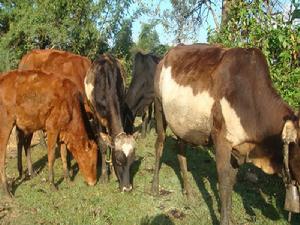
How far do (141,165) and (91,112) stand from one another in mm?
1485

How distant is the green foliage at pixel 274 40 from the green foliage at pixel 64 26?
768cm

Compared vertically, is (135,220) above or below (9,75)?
below

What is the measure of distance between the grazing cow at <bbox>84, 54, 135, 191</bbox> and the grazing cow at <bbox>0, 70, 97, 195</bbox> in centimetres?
32

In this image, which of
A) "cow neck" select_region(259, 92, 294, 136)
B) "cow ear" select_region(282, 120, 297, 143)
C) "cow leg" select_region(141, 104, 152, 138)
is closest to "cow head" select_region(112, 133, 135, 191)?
"cow neck" select_region(259, 92, 294, 136)

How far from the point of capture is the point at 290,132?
5.00 meters

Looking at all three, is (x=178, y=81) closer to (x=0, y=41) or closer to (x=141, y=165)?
(x=141, y=165)

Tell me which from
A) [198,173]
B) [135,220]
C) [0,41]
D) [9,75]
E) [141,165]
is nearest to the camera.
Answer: [135,220]

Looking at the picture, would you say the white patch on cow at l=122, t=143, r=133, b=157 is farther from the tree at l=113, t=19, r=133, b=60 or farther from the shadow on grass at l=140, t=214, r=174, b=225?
the tree at l=113, t=19, r=133, b=60

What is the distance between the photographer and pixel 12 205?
6953mm

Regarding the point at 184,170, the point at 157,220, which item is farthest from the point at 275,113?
the point at 184,170

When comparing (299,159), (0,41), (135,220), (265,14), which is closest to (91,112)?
(135,220)

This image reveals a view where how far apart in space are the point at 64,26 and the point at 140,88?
4728mm

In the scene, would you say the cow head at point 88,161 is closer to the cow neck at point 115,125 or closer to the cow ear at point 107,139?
the cow ear at point 107,139

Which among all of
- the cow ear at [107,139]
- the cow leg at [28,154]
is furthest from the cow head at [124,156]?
the cow leg at [28,154]
